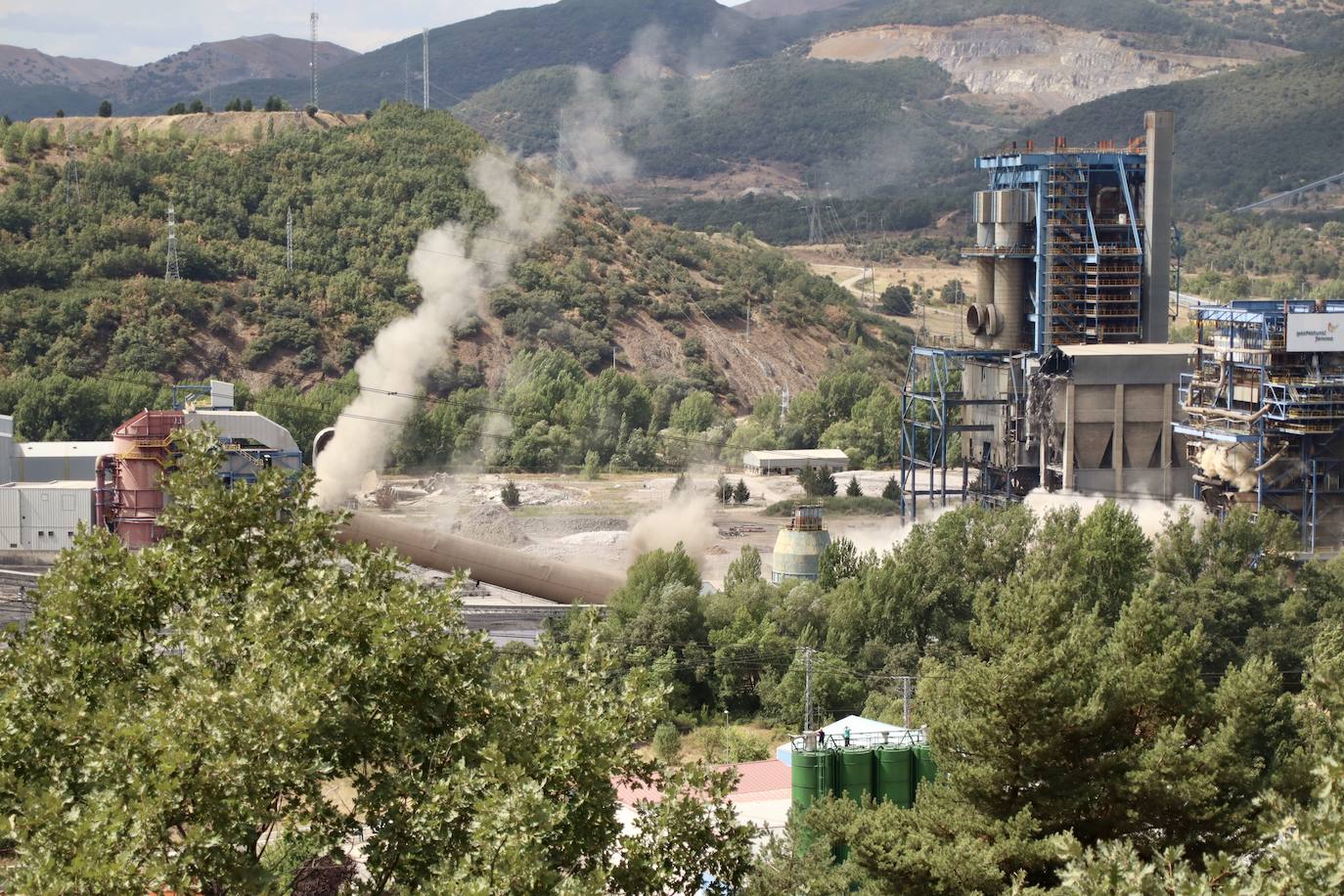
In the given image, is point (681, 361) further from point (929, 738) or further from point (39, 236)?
point (929, 738)

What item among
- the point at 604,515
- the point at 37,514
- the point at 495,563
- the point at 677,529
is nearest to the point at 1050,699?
the point at 495,563

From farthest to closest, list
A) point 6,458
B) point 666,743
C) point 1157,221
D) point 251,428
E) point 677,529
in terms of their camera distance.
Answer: point 677,529 → point 6,458 → point 1157,221 → point 251,428 → point 666,743

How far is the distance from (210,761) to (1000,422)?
51.6 m

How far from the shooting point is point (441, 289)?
12756cm

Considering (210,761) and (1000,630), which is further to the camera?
(1000,630)

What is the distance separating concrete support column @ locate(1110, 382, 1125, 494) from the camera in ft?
219

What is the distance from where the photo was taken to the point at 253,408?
98688 mm

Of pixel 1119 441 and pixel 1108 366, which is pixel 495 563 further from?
pixel 1108 366

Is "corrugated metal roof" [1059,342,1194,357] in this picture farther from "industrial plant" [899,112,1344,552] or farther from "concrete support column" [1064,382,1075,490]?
"concrete support column" [1064,382,1075,490]

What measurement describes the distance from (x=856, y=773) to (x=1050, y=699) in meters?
5.68

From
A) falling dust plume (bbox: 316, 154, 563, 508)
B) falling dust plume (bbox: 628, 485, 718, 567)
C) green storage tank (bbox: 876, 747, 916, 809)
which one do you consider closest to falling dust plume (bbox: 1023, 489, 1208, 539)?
falling dust plume (bbox: 628, 485, 718, 567)

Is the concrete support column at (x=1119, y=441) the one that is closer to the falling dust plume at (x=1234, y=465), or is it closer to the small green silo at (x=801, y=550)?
the falling dust plume at (x=1234, y=465)

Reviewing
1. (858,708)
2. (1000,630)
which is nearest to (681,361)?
(858,708)

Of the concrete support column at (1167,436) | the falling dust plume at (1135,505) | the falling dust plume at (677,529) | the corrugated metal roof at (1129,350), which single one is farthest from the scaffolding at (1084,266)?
the falling dust plume at (677,529)
